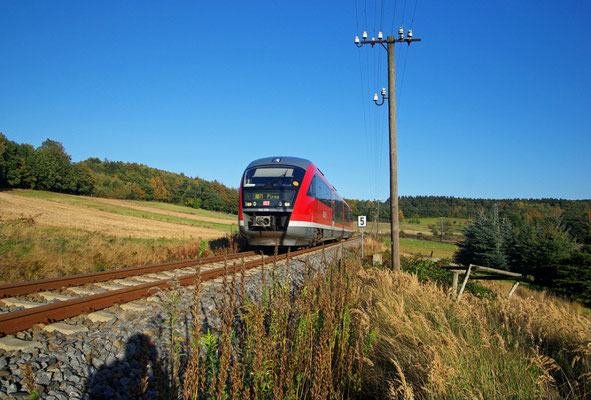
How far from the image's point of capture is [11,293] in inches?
209

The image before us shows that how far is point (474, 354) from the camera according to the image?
362 cm

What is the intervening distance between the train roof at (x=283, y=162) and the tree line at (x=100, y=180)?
170ft

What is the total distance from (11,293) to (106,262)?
14.7 ft

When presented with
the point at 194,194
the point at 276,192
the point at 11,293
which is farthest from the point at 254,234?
the point at 194,194

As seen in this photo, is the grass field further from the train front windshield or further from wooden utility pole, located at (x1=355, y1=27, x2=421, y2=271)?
wooden utility pole, located at (x1=355, y1=27, x2=421, y2=271)

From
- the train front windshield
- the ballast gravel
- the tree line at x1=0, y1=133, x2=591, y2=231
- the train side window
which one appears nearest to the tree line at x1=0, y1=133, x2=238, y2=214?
the tree line at x1=0, y1=133, x2=591, y2=231

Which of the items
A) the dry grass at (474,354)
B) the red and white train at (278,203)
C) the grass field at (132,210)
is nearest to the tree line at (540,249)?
the red and white train at (278,203)

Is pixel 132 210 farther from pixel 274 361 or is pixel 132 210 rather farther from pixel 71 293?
pixel 274 361

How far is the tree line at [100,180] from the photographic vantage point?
170 feet

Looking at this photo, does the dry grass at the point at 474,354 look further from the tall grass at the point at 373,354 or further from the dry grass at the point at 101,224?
the dry grass at the point at 101,224

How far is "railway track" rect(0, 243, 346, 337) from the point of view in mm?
3904

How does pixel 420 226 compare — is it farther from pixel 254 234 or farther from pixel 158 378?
pixel 158 378

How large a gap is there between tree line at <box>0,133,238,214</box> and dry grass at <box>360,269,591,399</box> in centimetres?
6131

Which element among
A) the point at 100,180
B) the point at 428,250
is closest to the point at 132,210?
the point at 100,180
